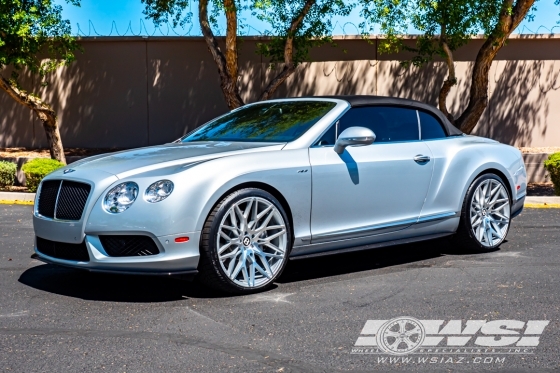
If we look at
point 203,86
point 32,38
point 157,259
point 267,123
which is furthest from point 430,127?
point 203,86

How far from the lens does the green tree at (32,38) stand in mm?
15102

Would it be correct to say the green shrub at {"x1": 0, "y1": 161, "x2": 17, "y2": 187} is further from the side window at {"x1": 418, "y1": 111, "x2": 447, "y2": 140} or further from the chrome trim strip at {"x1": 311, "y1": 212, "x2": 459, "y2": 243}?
the chrome trim strip at {"x1": 311, "y1": 212, "x2": 459, "y2": 243}

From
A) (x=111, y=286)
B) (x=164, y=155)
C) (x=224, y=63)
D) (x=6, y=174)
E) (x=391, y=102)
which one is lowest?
(x=6, y=174)

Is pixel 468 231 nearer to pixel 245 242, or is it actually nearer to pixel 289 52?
pixel 245 242

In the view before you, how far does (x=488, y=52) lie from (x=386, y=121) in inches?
377

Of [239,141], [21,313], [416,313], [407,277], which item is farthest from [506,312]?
[21,313]

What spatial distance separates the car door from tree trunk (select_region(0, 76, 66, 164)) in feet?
34.1

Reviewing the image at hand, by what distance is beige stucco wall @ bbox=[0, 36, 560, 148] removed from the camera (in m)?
19.2

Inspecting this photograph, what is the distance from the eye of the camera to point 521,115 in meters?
19.5

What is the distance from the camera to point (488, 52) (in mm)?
16344

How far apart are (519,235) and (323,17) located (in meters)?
8.89

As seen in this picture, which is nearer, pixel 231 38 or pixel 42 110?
pixel 231 38

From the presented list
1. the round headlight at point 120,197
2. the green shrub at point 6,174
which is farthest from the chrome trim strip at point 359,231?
the green shrub at point 6,174

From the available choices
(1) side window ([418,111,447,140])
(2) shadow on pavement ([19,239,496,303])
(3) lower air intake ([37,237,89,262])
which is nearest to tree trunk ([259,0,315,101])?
(1) side window ([418,111,447,140])
